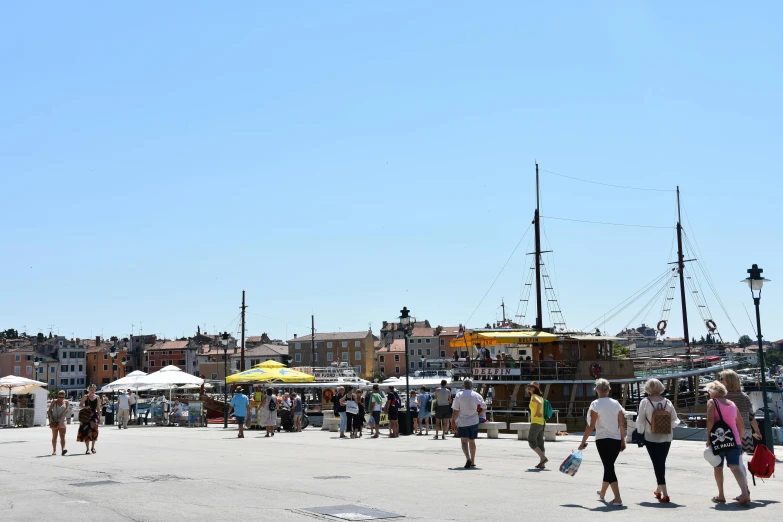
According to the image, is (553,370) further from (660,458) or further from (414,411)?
(660,458)

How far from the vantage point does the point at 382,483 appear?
12.8m

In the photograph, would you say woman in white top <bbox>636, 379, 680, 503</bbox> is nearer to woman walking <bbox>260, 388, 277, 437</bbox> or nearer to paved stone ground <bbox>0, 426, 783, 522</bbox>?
paved stone ground <bbox>0, 426, 783, 522</bbox>

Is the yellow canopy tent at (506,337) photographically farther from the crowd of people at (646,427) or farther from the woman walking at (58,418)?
the woman walking at (58,418)

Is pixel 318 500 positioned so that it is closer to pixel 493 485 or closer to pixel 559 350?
pixel 493 485

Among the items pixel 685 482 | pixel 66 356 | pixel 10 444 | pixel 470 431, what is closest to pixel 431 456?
pixel 470 431

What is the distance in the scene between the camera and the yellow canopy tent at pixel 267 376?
107 ft

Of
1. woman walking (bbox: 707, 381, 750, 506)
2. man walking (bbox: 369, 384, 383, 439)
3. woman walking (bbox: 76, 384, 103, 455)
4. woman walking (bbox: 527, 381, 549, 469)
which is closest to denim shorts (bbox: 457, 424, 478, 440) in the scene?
woman walking (bbox: 527, 381, 549, 469)

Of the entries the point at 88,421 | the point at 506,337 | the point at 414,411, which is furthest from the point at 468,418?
the point at 506,337

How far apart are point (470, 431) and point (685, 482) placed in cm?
378

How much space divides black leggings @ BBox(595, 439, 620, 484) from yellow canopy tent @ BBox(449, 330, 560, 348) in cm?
2543

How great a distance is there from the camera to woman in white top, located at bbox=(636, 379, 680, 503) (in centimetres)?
1044

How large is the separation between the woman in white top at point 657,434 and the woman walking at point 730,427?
463 millimetres

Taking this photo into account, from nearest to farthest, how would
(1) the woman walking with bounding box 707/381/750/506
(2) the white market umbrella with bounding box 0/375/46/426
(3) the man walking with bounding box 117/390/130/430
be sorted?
(1) the woman walking with bounding box 707/381/750/506 < (3) the man walking with bounding box 117/390/130/430 < (2) the white market umbrella with bounding box 0/375/46/426

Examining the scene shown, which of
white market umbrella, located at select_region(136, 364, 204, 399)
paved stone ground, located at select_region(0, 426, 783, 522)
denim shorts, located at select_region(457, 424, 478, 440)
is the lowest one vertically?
paved stone ground, located at select_region(0, 426, 783, 522)
